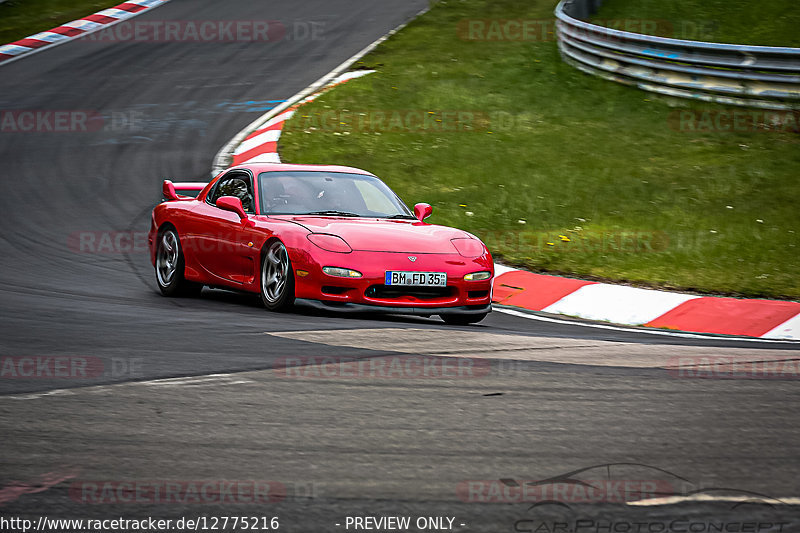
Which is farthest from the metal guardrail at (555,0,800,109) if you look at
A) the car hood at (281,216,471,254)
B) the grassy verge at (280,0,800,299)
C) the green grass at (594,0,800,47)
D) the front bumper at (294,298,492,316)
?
the front bumper at (294,298,492,316)

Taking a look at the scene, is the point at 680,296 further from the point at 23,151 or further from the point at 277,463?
the point at 23,151

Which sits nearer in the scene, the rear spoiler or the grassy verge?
the rear spoiler

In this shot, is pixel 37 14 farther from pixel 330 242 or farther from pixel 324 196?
pixel 330 242

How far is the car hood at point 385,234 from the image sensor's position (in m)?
7.93

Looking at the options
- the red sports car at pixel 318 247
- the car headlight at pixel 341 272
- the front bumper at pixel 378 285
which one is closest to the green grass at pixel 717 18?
the red sports car at pixel 318 247

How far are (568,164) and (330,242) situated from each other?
22.4 ft

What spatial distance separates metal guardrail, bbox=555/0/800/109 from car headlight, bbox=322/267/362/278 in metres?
9.50

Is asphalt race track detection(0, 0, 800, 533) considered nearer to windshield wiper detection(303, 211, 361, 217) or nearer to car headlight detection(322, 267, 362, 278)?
car headlight detection(322, 267, 362, 278)

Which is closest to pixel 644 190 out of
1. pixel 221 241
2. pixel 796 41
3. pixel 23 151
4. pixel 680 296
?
pixel 680 296

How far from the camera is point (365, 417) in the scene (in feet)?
14.0

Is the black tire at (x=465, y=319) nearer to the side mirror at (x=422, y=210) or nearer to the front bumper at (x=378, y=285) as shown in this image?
the front bumper at (x=378, y=285)

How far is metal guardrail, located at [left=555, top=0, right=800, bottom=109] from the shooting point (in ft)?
49.5

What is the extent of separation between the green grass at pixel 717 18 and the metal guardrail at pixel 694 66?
2046 mm

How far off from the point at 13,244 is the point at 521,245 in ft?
17.5
